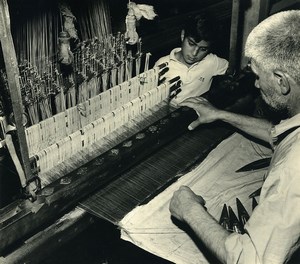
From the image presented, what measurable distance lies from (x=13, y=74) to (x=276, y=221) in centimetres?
140

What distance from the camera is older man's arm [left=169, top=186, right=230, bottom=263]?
6.39ft

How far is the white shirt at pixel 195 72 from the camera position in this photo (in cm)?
417

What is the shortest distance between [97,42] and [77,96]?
41 centimetres

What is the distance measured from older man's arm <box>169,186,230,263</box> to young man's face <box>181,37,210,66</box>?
2.07 m

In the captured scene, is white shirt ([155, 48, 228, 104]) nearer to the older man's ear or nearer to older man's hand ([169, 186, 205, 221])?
older man's hand ([169, 186, 205, 221])

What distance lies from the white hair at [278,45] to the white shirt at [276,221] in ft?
1.37

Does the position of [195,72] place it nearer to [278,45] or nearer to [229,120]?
[229,120]

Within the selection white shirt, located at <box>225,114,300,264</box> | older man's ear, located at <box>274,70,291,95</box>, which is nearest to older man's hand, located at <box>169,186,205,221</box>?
white shirt, located at <box>225,114,300,264</box>

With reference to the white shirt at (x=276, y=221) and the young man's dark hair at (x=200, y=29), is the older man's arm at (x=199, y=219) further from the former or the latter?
the young man's dark hair at (x=200, y=29)

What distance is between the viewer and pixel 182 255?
2.12m

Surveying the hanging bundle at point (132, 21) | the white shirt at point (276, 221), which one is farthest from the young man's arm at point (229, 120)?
the white shirt at point (276, 221)

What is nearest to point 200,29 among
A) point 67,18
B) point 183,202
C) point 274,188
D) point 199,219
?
point 67,18

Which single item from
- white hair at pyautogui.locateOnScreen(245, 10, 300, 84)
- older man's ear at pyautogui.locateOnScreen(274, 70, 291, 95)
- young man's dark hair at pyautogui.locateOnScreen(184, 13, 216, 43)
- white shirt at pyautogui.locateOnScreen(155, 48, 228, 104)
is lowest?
white shirt at pyautogui.locateOnScreen(155, 48, 228, 104)

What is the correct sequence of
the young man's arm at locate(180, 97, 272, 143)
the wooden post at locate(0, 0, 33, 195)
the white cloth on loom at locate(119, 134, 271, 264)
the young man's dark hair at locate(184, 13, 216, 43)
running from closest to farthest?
the wooden post at locate(0, 0, 33, 195), the white cloth on loom at locate(119, 134, 271, 264), the young man's arm at locate(180, 97, 272, 143), the young man's dark hair at locate(184, 13, 216, 43)
